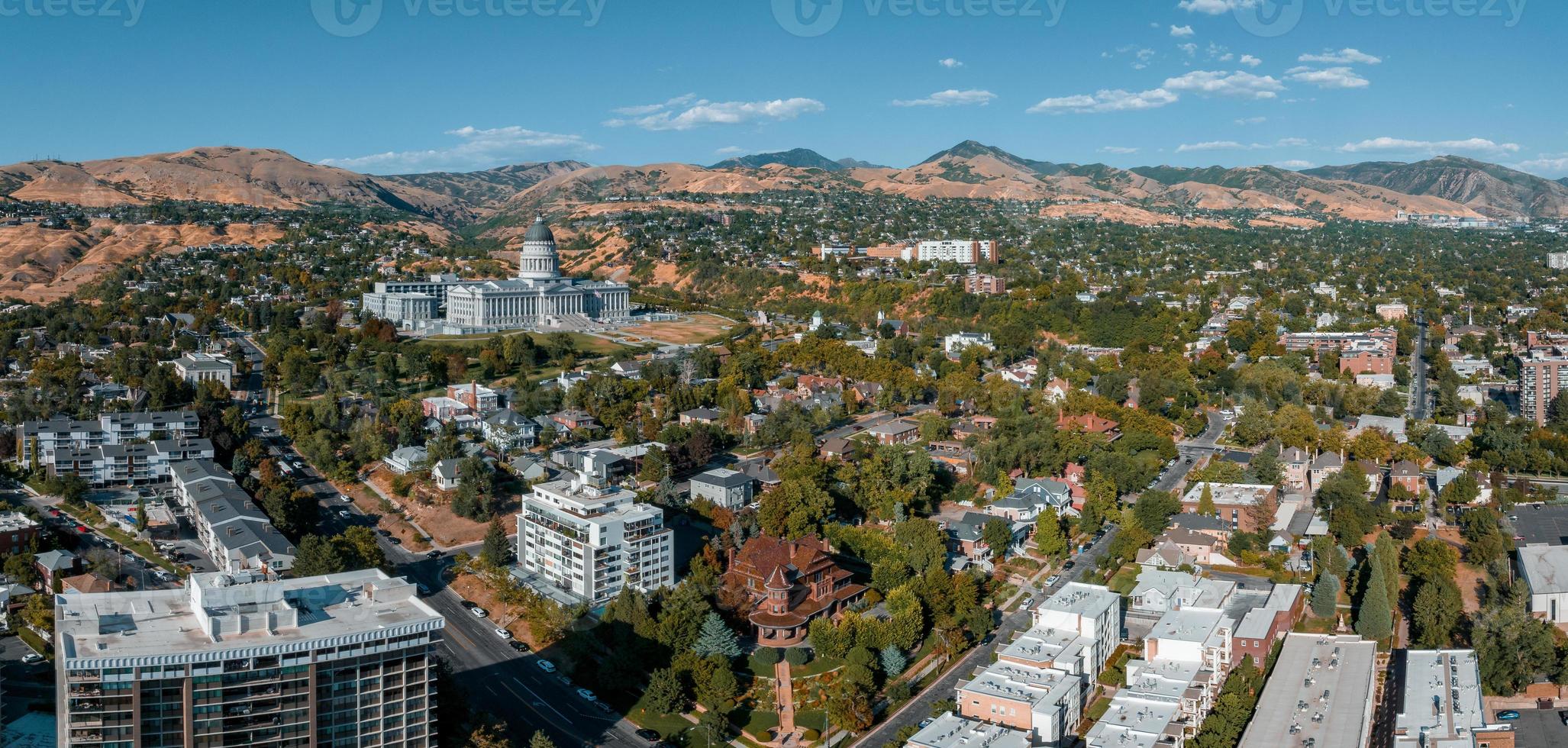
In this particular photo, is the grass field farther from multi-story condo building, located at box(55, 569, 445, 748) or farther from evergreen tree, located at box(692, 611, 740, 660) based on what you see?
multi-story condo building, located at box(55, 569, 445, 748)

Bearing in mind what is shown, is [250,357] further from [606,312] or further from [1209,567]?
[1209,567]

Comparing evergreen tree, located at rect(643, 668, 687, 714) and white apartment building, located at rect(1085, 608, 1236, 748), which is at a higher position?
white apartment building, located at rect(1085, 608, 1236, 748)

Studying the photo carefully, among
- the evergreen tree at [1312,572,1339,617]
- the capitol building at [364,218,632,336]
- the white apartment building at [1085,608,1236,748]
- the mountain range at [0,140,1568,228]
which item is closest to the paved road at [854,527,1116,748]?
the white apartment building at [1085,608,1236,748]

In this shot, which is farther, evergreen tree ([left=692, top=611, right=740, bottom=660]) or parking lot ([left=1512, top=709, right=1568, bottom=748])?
evergreen tree ([left=692, top=611, right=740, bottom=660])

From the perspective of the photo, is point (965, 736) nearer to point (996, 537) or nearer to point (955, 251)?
A: point (996, 537)

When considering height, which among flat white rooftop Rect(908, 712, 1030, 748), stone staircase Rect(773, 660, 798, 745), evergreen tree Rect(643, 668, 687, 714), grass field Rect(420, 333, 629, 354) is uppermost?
grass field Rect(420, 333, 629, 354)

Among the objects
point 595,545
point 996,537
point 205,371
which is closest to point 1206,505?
point 996,537

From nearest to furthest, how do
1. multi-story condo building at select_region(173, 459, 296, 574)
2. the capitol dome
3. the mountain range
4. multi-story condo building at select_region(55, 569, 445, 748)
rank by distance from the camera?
multi-story condo building at select_region(55, 569, 445, 748), multi-story condo building at select_region(173, 459, 296, 574), the capitol dome, the mountain range
